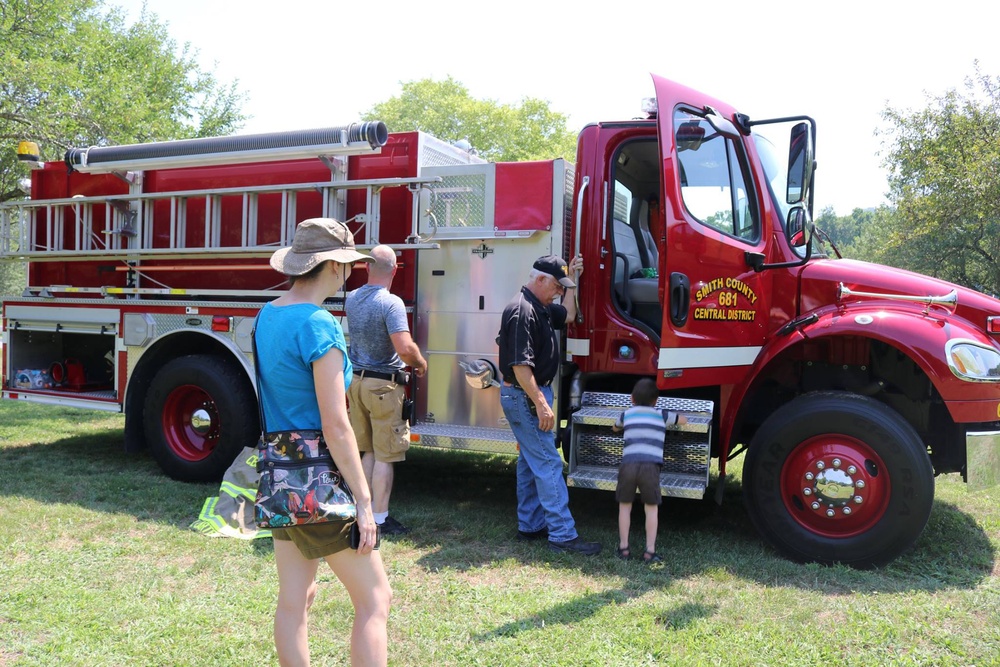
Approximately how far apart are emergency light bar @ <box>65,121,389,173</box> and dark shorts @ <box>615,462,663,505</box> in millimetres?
2763

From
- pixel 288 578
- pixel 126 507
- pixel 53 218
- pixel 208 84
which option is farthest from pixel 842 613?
pixel 208 84

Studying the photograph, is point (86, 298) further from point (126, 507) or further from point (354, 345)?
point (354, 345)

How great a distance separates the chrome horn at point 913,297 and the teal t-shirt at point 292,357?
11.5 ft

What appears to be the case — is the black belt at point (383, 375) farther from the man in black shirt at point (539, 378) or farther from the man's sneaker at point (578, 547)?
the man's sneaker at point (578, 547)

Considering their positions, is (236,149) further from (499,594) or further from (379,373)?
(499,594)

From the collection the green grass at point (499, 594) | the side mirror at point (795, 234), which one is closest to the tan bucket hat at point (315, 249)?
the green grass at point (499, 594)

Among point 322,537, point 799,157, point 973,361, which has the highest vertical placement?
point 799,157

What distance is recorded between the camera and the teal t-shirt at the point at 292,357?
2.45 metres

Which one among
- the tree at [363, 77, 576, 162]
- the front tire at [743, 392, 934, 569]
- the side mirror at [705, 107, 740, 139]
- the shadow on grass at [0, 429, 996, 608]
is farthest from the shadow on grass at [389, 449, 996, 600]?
the tree at [363, 77, 576, 162]

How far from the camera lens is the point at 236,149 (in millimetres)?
6105

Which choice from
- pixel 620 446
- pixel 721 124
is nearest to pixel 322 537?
pixel 620 446

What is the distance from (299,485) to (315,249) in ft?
2.45

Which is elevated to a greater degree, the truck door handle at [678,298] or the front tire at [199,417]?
the truck door handle at [678,298]

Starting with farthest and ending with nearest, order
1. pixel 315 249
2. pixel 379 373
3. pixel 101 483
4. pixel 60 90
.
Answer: pixel 60 90 → pixel 101 483 → pixel 379 373 → pixel 315 249
